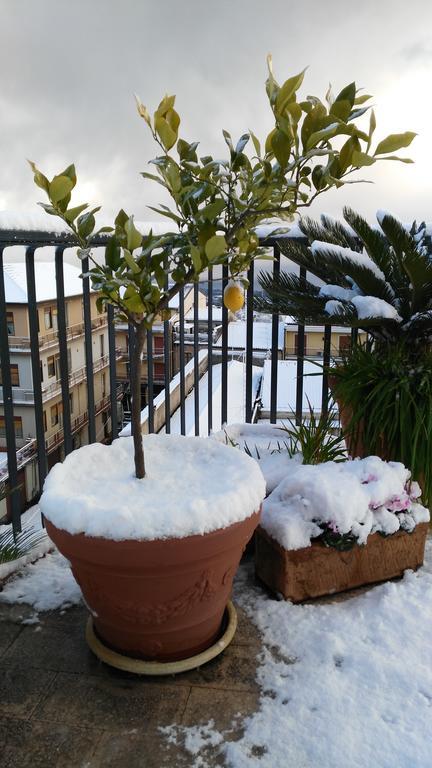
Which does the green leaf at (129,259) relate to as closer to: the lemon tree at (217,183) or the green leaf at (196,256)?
the lemon tree at (217,183)

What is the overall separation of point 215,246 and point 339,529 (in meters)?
0.91

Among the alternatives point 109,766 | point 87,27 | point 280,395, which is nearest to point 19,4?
point 87,27

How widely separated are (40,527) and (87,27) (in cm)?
175

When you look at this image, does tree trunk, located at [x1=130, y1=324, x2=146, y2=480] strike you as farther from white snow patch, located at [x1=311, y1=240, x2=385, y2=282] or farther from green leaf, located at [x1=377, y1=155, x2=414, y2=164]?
white snow patch, located at [x1=311, y1=240, x2=385, y2=282]

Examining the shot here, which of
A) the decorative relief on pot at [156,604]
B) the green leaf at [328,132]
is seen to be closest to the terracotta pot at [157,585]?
the decorative relief on pot at [156,604]

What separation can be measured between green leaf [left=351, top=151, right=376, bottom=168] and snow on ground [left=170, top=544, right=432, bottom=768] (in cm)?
112

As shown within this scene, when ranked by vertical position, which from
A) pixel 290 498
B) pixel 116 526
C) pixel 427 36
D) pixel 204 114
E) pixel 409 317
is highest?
pixel 427 36

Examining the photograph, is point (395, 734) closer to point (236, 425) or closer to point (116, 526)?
point (116, 526)

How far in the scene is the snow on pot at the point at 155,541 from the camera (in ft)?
3.59

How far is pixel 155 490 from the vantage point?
4.11ft

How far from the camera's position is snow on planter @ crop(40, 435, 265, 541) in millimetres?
1093

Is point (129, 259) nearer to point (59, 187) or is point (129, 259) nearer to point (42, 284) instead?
point (59, 187)

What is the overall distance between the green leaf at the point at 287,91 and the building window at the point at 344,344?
46.7 inches

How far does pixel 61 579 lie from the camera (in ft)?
5.48
